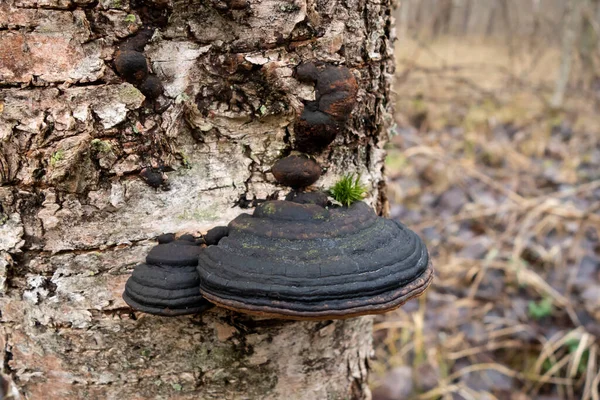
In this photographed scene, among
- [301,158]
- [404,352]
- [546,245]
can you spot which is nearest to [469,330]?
[404,352]

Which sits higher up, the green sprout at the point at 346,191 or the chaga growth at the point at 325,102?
the chaga growth at the point at 325,102

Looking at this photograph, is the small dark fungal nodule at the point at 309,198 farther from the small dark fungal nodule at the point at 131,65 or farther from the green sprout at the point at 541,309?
the green sprout at the point at 541,309

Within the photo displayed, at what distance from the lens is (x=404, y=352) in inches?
139

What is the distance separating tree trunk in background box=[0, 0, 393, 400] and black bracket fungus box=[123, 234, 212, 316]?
0.09m

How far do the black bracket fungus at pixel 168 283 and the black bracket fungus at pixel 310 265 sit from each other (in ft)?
0.20

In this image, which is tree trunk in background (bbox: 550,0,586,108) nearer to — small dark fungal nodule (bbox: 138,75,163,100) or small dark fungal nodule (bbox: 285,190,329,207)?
small dark fungal nodule (bbox: 285,190,329,207)

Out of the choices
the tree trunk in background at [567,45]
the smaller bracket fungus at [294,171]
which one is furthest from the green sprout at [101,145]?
the tree trunk in background at [567,45]

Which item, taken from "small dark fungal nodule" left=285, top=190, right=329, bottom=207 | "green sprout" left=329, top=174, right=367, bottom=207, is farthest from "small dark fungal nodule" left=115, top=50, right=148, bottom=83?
"green sprout" left=329, top=174, right=367, bottom=207

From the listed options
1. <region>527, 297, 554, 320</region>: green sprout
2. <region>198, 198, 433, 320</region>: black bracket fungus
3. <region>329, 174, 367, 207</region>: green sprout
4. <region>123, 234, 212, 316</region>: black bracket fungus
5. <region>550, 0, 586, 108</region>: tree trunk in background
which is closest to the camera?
<region>198, 198, 433, 320</region>: black bracket fungus

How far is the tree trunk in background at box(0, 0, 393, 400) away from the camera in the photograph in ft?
3.63

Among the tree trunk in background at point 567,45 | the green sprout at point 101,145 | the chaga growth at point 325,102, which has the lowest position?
the tree trunk in background at point 567,45

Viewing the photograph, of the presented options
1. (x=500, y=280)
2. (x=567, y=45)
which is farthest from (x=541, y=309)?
(x=567, y=45)

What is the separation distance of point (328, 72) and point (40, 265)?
2.93 feet

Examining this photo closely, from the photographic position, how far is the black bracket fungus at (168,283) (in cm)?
110
